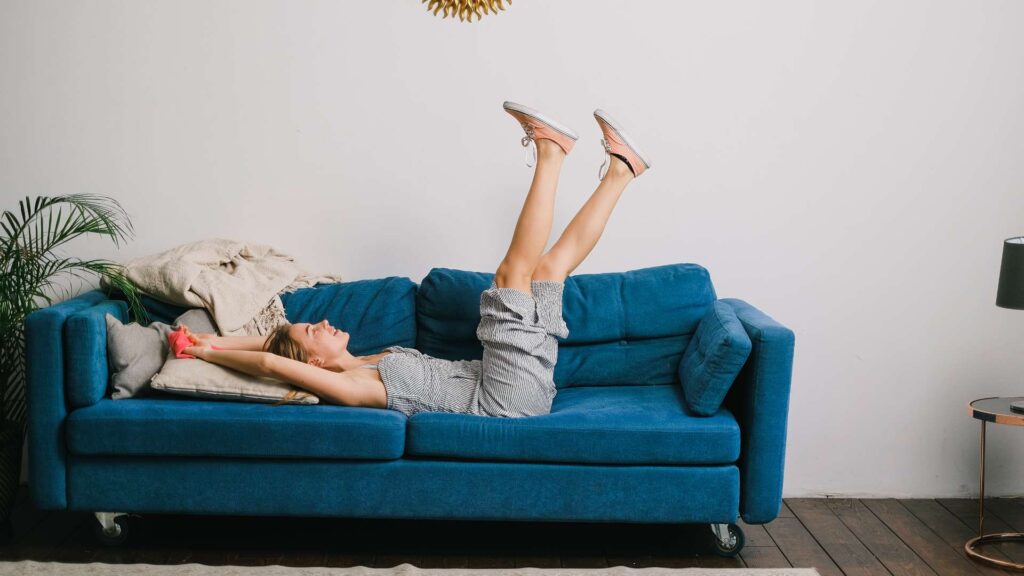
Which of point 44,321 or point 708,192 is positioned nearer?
point 44,321

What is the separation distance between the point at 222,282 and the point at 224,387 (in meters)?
0.52

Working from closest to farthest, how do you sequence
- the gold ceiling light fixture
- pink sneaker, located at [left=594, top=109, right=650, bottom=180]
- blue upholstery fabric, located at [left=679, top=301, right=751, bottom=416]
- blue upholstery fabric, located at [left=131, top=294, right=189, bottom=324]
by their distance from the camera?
1. blue upholstery fabric, located at [left=679, top=301, right=751, bottom=416]
2. pink sneaker, located at [left=594, top=109, right=650, bottom=180]
3. blue upholstery fabric, located at [left=131, top=294, right=189, bottom=324]
4. the gold ceiling light fixture

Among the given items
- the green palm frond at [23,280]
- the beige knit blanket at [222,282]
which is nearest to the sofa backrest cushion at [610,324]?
the beige knit blanket at [222,282]

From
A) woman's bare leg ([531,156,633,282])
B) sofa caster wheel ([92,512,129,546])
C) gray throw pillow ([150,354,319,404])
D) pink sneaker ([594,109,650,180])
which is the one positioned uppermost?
pink sneaker ([594,109,650,180])

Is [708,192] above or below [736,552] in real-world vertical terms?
above

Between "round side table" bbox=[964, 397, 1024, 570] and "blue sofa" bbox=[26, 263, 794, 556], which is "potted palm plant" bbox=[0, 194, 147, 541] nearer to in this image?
"blue sofa" bbox=[26, 263, 794, 556]

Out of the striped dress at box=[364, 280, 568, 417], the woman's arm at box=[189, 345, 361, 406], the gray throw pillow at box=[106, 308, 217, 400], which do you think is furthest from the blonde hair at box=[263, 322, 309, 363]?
the gray throw pillow at box=[106, 308, 217, 400]

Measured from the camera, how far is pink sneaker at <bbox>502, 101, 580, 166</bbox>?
114 inches

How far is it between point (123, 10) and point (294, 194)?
0.90 metres

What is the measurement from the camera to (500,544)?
2844 millimetres

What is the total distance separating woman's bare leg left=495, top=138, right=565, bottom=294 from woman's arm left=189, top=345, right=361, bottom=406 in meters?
0.60

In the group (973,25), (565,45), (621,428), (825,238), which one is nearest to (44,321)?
(621,428)

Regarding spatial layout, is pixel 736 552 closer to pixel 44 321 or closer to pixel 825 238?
Answer: pixel 825 238

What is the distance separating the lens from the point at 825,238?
3486mm
